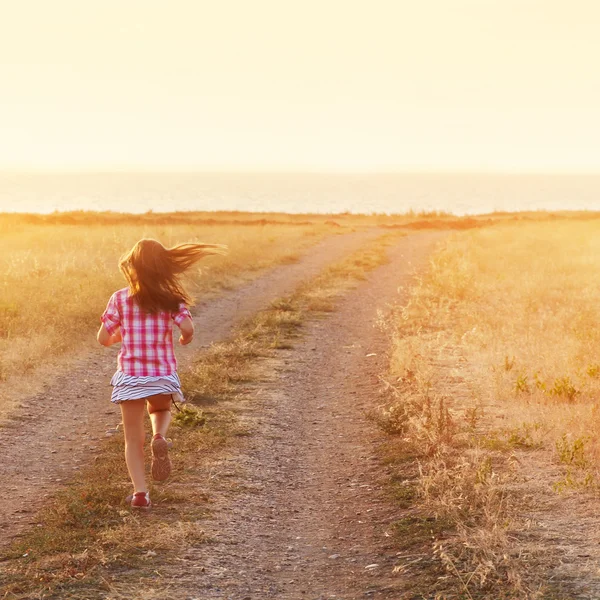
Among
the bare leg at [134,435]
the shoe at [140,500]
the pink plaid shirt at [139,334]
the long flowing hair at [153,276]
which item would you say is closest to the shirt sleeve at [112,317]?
the pink plaid shirt at [139,334]

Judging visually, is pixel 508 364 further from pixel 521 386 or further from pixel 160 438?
pixel 160 438

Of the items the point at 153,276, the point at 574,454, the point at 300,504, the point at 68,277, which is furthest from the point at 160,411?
the point at 68,277

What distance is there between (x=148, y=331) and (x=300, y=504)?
6.65 feet

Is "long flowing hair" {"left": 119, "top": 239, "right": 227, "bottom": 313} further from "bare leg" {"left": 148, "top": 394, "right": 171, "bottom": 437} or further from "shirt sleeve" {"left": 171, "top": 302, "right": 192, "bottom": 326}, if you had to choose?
"bare leg" {"left": 148, "top": 394, "right": 171, "bottom": 437}

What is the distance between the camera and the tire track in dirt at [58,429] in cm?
697

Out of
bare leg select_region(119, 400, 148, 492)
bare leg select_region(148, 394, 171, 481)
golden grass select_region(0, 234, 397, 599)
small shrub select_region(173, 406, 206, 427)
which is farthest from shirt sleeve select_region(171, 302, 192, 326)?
small shrub select_region(173, 406, 206, 427)

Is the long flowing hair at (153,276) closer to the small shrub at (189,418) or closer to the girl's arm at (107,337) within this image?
the girl's arm at (107,337)

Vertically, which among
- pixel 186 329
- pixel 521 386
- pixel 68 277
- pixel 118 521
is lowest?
pixel 118 521

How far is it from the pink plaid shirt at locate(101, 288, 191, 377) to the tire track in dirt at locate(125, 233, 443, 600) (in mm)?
1327

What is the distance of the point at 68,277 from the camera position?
57.6ft

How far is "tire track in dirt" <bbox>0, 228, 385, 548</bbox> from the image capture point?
22.9 feet

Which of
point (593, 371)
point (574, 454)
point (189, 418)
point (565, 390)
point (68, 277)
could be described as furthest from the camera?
point (68, 277)

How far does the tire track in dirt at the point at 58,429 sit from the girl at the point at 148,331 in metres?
1.23

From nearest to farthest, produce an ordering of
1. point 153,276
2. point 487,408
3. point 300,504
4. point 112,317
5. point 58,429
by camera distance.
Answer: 1. point 153,276
2. point 112,317
3. point 300,504
4. point 58,429
5. point 487,408
